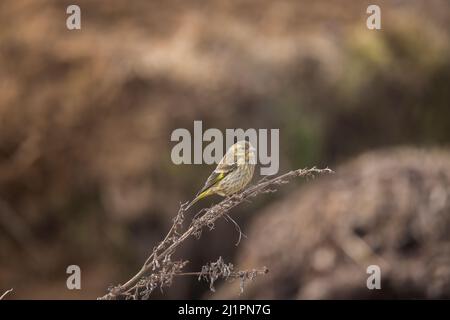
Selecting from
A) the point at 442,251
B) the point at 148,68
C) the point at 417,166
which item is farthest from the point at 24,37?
the point at 442,251

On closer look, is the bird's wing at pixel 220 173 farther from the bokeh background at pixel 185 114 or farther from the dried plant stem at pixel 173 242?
the bokeh background at pixel 185 114

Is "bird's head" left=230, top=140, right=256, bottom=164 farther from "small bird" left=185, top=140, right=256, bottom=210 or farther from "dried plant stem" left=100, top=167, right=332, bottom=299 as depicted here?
"dried plant stem" left=100, top=167, right=332, bottom=299

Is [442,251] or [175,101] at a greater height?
[175,101]

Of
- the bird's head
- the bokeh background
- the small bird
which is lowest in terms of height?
the small bird

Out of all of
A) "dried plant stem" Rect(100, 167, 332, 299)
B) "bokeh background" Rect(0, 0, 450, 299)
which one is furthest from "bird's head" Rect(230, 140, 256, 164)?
"bokeh background" Rect(0, 0, 450, 299)

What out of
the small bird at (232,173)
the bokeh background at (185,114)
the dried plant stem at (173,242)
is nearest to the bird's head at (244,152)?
the small bird at (232,173)

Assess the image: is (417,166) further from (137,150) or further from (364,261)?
(137,150)

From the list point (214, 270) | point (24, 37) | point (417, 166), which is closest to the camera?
point (214, 270)
